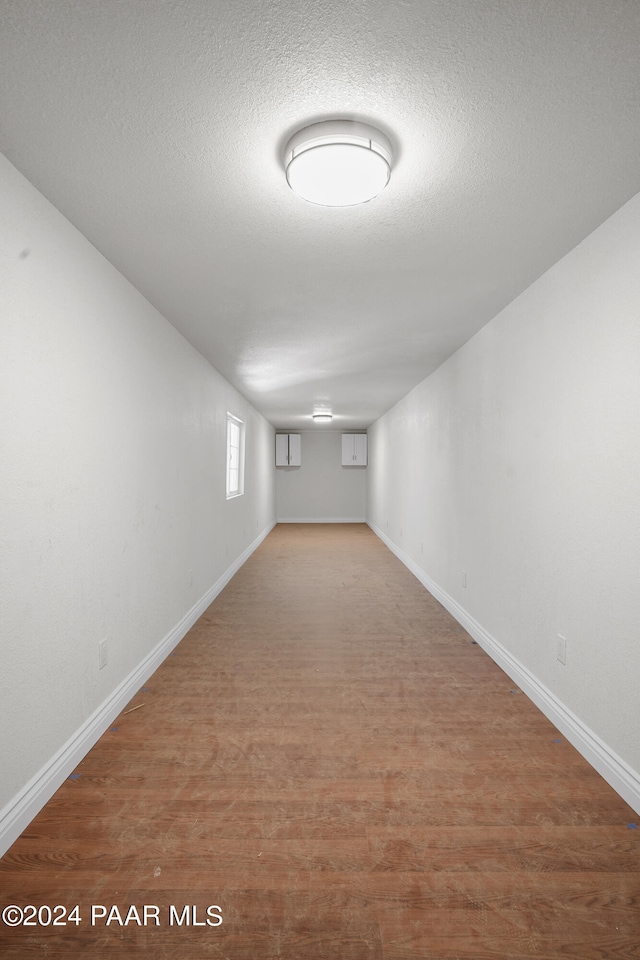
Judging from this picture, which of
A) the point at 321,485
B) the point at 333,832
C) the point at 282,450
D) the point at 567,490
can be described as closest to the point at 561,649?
the point at 567,490

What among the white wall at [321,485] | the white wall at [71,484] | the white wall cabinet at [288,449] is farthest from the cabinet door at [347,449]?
the white wall at [71,484]

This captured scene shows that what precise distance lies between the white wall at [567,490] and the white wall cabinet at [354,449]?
276 inches

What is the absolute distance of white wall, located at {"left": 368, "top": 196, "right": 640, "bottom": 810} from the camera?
1808 millimetres

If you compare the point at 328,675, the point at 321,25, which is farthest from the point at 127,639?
the point at 321,25

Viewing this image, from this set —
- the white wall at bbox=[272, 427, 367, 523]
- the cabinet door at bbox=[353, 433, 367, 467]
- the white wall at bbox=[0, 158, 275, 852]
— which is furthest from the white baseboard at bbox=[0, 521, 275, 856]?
the cabinet door at bbox=[353, 433, 367, 467]

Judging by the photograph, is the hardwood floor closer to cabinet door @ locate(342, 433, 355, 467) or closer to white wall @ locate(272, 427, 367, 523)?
cabinet door @ locate(342, 433, 355, 467)

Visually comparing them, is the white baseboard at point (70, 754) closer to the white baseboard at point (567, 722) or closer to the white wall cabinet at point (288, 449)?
the white baseboard at point (567, 722)

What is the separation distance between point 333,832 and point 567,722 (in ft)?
4.10

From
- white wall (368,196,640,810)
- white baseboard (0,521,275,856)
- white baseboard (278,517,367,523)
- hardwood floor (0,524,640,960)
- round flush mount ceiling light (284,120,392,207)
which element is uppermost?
round flush mount ceiling light (284,120,392,207)

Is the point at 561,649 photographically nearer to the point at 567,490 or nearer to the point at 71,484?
the point at 567,490

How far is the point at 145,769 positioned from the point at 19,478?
4.32 ft

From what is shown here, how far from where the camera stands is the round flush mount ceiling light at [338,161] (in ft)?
4.69

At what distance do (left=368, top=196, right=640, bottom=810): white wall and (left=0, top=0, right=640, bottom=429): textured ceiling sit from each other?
1.04ft

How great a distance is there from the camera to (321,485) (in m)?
11.2
